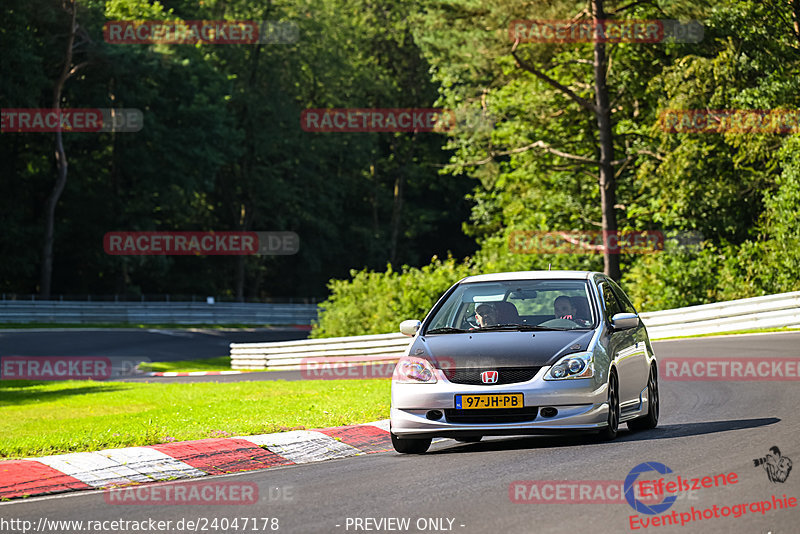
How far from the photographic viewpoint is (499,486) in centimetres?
821

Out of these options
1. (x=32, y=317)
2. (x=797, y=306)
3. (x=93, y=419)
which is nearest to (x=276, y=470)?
(x=93, y=419)

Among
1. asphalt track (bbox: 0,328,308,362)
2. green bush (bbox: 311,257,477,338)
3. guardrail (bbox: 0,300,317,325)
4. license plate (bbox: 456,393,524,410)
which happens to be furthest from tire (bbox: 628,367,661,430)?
guardrail (bbox: 0,300,317,325)

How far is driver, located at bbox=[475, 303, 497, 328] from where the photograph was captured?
1122cm

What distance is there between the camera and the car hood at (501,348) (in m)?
10.1

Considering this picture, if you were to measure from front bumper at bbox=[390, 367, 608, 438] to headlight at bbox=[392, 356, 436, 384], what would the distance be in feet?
0.22

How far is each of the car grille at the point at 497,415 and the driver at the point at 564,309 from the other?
1.53 metres

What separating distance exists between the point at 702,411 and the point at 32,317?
146 feet

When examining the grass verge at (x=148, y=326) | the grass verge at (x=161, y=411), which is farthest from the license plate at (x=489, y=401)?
the grass verge at (x=148, y=326)

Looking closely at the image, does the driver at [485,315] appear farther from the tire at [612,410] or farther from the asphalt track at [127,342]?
the asphalt track at [127,342]

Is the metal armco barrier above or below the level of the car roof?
below

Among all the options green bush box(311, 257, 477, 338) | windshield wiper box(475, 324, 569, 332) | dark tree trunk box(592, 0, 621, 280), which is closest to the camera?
windshield wiper box(475, 324, 569, 332)

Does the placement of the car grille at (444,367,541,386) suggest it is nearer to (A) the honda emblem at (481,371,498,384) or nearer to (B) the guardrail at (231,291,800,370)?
(A) the honda emblem at (481,371,498,384)

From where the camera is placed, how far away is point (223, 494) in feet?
27.7

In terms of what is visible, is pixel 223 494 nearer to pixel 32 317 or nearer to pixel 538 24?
pixel 538 24
